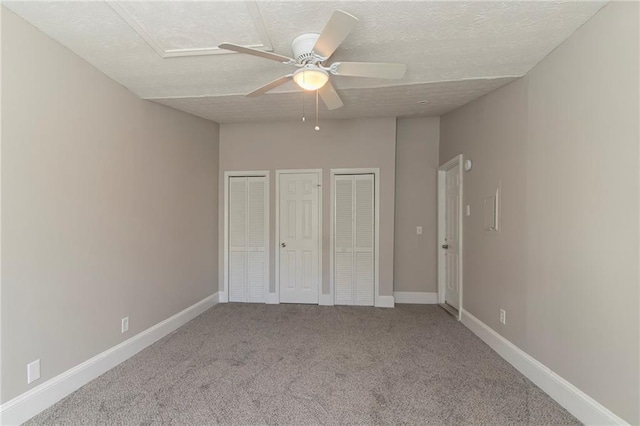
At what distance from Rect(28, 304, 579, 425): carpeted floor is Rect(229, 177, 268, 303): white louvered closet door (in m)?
1.05

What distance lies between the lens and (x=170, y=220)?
3537mm

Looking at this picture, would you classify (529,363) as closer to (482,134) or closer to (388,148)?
(482,134)

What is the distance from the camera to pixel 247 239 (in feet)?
15.0

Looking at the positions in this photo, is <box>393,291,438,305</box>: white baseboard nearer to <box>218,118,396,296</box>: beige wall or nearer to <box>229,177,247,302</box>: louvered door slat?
<box>218,118,396,296</box>: beige wall

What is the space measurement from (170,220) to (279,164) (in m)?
1.68

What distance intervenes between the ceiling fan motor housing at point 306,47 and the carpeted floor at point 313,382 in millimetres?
2305

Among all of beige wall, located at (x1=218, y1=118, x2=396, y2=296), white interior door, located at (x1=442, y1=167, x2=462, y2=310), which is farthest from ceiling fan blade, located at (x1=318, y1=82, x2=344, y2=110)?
white interior door, located at (x1=442, y1=167, x2=462, y2=310)

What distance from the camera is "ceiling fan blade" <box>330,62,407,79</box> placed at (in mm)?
1973

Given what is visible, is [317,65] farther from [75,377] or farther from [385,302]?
[385,302]

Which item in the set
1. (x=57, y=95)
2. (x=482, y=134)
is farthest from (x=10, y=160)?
(x=482, y=134)

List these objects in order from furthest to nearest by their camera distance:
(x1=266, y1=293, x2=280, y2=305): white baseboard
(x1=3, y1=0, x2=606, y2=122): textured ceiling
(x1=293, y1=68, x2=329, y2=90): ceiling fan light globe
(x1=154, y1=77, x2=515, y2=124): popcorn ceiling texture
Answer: (x1=266, y1=293, x2=280, y2=305): white baseboard → (x1=154, y1=77, x2=515, y2=124): popcorn ceiling texture → (x1=293, y1=68, x2=329, y2=90): ceiling fan light globe → (x1=3, y1=0, x2=606, y2=122): textured ceiling

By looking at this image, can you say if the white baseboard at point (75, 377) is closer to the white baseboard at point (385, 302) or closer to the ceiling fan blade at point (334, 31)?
the white baseboard at point (385, 302)

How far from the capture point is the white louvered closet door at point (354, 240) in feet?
14.3

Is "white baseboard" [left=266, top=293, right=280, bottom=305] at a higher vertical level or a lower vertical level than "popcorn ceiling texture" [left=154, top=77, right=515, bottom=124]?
lower
